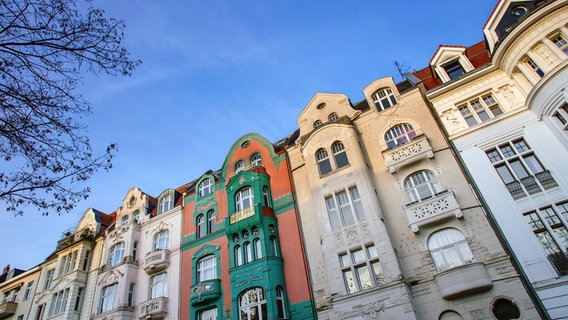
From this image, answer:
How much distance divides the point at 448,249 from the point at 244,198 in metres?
13.3

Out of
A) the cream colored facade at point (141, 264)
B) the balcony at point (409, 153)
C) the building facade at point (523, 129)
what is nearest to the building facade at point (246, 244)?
the cream colored facade at point (141, 264)

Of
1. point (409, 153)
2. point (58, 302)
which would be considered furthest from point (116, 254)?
point (409, 153)

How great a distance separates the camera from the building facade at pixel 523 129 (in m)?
13.9

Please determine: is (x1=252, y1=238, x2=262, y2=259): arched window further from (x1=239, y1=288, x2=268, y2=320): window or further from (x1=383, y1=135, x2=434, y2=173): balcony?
(x1=383, y1=135, x2=434, y2=173): balcony

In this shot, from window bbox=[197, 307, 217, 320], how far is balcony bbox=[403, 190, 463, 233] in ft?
43.0

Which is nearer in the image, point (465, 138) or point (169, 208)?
point (465, 138)

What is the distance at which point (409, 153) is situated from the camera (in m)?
18.5

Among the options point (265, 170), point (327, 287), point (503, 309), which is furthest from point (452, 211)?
point (265, 170)

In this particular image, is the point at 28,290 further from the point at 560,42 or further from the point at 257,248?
the point at 560,42

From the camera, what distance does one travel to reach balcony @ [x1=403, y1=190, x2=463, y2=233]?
1595 centimetres

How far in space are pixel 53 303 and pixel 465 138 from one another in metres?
33.3

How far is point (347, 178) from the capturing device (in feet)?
64.0

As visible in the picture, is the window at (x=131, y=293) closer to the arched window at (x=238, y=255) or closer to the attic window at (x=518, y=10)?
the arched window at (x=238, y=255)

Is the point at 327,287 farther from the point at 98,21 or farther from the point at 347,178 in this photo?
the point at 98,21
